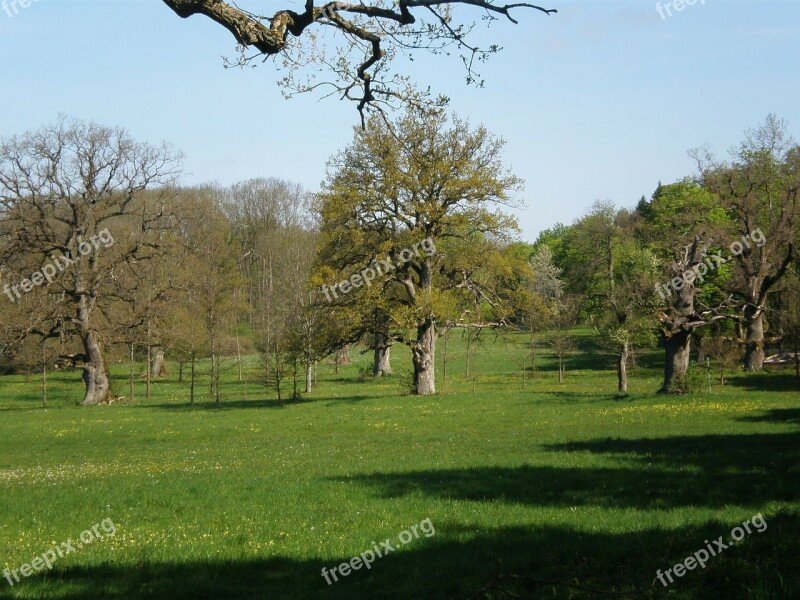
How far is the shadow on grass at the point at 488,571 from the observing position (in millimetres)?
5691

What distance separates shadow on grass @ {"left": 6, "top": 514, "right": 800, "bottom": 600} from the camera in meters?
5.69

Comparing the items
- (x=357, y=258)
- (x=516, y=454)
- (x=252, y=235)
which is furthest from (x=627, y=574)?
(x=252, y=235)

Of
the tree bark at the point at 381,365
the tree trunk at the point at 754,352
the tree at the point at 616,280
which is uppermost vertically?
the tree at the point at 616,280

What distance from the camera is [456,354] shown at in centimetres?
7719

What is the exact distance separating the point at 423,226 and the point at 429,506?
92.0 feet

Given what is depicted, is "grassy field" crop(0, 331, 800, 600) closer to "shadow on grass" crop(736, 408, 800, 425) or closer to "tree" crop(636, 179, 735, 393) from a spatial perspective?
"shadow on grass" crop(736, 408, 800, 425)

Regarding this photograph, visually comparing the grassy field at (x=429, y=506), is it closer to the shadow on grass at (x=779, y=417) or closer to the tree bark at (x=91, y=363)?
the shadow on grass at (x=779, y=417)

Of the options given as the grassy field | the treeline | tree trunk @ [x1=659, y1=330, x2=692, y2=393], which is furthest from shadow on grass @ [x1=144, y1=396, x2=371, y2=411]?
tree trunk @ [x1=659, y1=330, x2=692, y2=393]

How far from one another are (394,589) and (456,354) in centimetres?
7080

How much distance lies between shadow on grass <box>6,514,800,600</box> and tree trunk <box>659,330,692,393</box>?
2601 cm

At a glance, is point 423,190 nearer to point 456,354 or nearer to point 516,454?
point 516,454

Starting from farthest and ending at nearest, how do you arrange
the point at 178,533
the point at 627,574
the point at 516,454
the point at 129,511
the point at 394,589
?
the point at 516,454 < the point at 129,511 < the point at 178,533 < the point at 394,589 < the point at 627,574

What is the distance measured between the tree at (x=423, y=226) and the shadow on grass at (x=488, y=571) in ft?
90.2

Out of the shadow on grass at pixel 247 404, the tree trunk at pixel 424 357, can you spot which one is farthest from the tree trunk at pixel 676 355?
the shadow on grass at pixel 247 404
